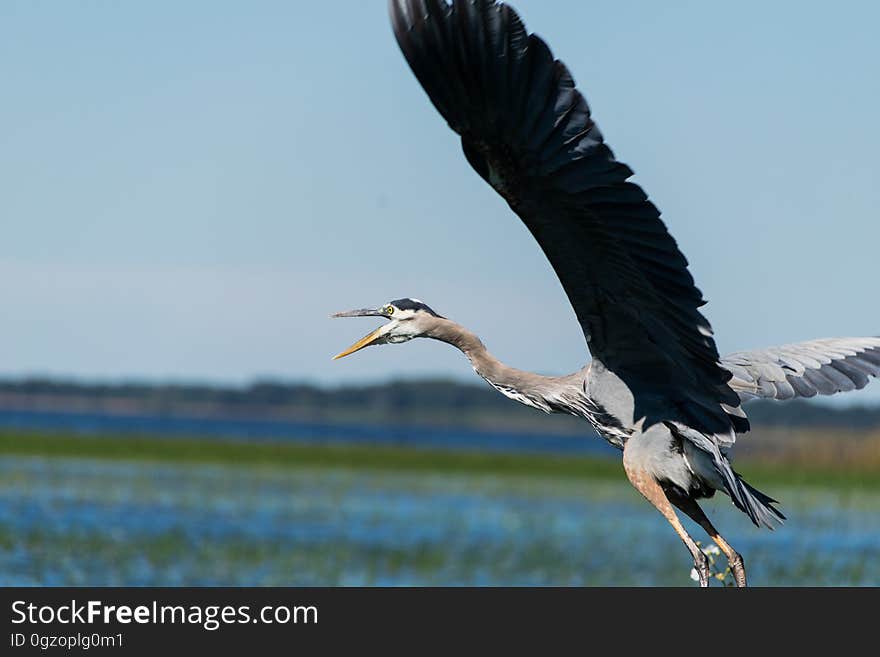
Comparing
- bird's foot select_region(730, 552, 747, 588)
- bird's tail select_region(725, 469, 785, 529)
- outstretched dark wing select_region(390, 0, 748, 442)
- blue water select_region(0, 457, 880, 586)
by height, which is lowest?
blue water select_region(0, 457, 880, 586)

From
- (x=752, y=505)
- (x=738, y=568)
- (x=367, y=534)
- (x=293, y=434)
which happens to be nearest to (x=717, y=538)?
(x=738, y=568)

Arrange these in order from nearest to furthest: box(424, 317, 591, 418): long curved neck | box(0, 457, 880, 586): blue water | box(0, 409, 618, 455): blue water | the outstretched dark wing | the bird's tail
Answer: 1. the outstretched dark wing
2. the bird's tail
3. box(424, 317, 591, 418): long curved neck
4. box(0, 457, 880, 586): blue water
5. box(0, 409, 618, 455): blue water

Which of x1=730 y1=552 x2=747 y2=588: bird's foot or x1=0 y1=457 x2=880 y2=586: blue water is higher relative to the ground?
x1=730 y1=552 x2=747 y2=588: bird's foot

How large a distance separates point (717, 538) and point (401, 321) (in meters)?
1.83

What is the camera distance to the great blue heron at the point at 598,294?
4.95m

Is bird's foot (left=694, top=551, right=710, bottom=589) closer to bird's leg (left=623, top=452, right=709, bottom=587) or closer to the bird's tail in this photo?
bird's leg (left=623, top=452, right=709, bottom=587)

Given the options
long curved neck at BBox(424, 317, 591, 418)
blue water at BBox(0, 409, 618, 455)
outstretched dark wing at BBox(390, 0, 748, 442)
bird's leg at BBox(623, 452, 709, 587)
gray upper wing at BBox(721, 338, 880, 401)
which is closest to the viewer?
outstretched dark wing at BBox(390, 0, 748, 442)

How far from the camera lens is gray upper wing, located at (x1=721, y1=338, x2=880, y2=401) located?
7.07 m

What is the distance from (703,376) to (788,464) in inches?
1348

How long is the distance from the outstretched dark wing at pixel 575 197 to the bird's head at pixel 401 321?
34.2 inches

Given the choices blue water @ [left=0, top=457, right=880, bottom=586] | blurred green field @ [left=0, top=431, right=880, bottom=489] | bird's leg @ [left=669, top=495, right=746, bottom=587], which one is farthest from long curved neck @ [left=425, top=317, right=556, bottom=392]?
blurred green field @ [left=0, top=431, right=880, bottom=489]

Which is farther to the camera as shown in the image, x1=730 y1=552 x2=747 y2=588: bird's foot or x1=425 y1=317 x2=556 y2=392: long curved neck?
x1=425 y1=317 x2=556 y2=392: long curved neck

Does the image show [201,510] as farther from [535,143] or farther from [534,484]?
[535,143]
